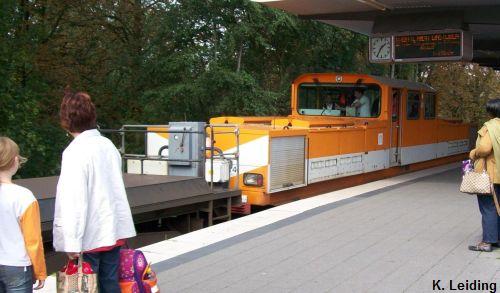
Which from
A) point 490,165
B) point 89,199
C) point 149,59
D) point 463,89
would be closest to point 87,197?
point 89,199

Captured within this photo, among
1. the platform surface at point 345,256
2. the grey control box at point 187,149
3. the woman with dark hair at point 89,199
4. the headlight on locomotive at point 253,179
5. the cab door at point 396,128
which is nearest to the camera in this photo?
the woman with dark hair at point 89,199

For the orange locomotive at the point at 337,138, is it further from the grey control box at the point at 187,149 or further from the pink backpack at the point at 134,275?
the pink backpack at the point at 134,275

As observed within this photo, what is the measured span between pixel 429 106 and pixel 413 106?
138 cm

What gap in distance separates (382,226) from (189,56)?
379 inches

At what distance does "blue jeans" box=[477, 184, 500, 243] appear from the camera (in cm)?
639

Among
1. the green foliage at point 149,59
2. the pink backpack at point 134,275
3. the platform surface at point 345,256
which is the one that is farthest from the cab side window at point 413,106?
the pink backpack at point 134,275

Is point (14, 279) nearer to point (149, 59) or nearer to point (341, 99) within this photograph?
point (341, 99)

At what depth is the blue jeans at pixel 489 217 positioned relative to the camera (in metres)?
6.39

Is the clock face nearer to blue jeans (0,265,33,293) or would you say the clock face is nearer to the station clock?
the station clock

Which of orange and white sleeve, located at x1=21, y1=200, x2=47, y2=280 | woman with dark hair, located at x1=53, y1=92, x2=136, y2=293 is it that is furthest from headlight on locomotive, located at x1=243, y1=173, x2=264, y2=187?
orange and white sleeve, located at x1=21, y1=200, x2=47, y2=280

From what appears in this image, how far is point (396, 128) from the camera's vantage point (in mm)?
14945

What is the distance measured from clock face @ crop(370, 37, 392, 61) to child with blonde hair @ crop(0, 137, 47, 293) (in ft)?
43.5

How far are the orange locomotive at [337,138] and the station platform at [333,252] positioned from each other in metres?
0.85

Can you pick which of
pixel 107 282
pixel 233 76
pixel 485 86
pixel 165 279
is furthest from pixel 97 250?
pixel 485 86
